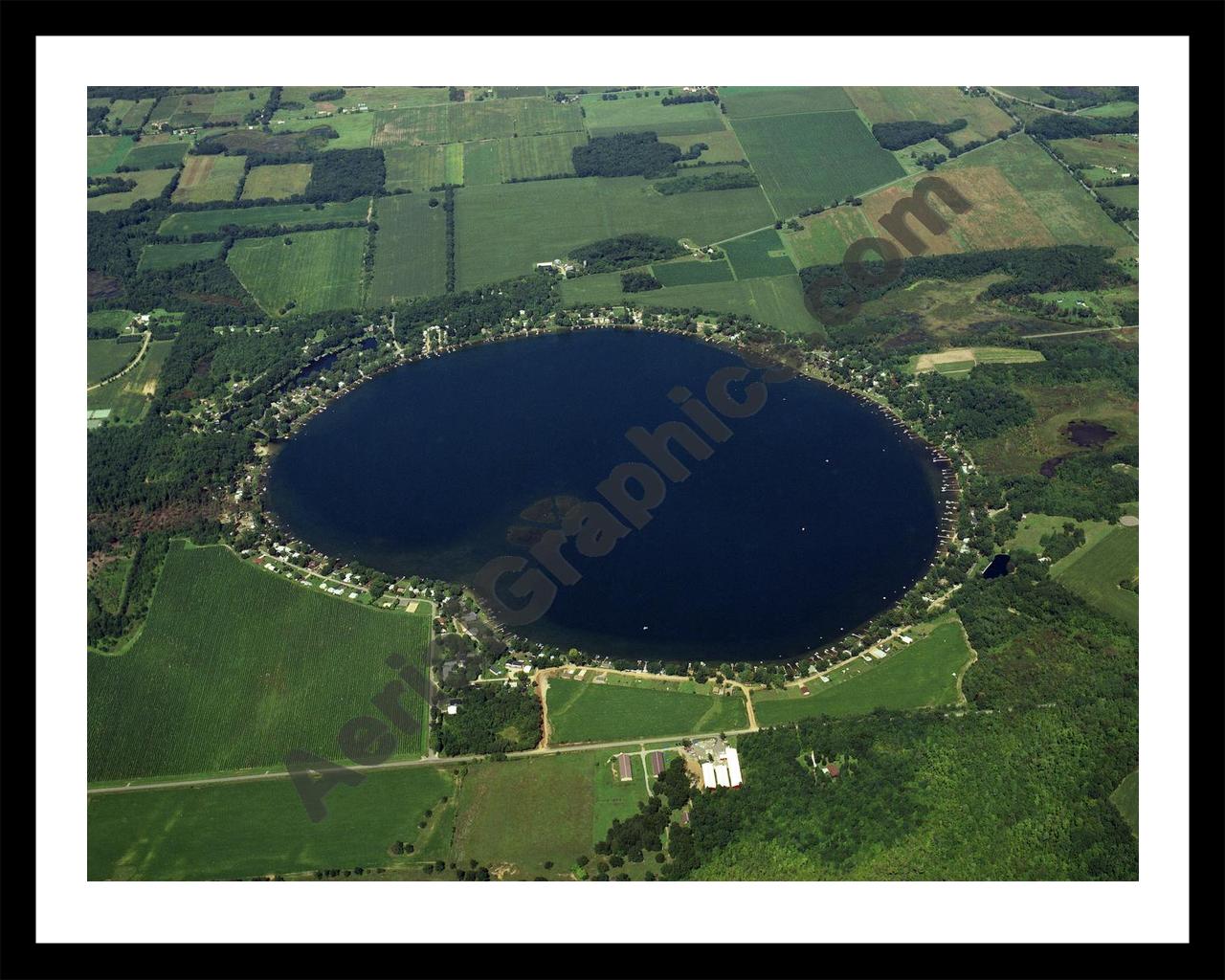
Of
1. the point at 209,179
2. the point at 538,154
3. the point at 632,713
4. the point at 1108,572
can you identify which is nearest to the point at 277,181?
the point at 209,179

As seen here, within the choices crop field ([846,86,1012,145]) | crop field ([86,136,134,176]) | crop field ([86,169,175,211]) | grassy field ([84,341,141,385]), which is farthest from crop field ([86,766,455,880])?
crop field ([846,86,1012,145])

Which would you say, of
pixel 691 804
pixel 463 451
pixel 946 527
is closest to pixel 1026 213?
pixel 946 527

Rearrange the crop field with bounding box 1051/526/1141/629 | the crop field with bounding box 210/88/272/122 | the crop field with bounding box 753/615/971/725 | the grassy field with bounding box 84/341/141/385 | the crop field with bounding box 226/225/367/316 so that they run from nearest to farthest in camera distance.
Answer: the crop field with bounding box 753/615/971/725 < the crop field with bounding box 1051/526/1141/629 < the grassy field with bounding box 84/341/141/385 < the crop field with bounding box 226/225/367/316 < the crop field with bounding box 210/88/272/122

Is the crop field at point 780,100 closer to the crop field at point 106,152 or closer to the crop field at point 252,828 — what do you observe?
the crop field at point 106,152

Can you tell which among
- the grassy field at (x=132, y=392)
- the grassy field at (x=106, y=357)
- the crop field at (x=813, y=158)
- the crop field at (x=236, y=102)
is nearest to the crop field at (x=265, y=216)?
the grassy field at (x=106, y=357)

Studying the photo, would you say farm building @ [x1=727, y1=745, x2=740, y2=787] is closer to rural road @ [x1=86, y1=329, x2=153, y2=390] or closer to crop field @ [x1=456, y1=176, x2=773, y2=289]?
crop field @ [x1=456, y1=176, x2=773, y2=289]

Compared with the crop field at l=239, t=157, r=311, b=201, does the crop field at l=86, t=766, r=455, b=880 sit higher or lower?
lower

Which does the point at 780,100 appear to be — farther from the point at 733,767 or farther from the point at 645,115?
the point at 733,767
